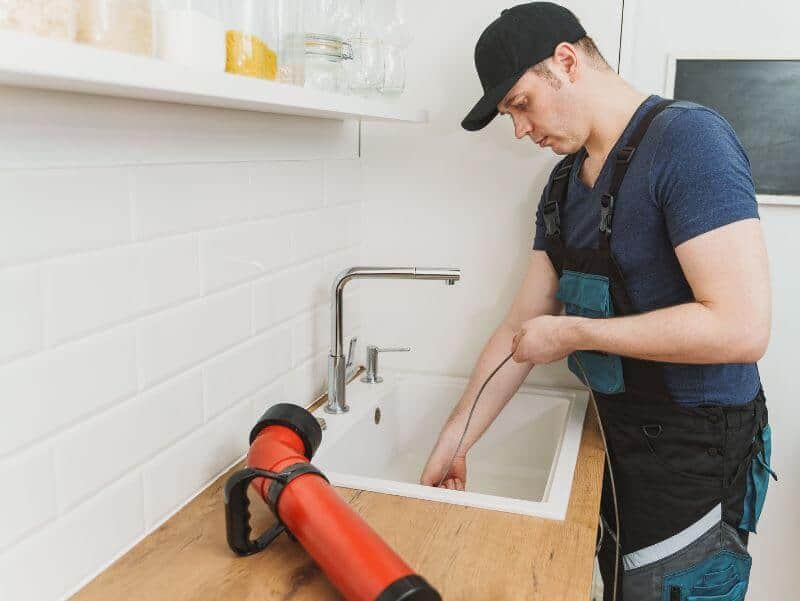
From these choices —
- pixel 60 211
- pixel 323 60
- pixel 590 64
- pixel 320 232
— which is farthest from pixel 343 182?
pixel 60 211

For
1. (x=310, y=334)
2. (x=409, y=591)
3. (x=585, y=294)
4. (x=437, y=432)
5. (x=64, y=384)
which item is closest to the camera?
(x=409, y=591)

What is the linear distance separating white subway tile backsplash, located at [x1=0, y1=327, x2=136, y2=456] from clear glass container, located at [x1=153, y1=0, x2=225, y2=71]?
363 mm

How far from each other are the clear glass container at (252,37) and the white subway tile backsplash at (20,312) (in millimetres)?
367

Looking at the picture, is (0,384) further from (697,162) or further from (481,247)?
(481,247)

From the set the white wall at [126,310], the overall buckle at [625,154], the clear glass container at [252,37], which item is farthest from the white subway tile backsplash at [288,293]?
the overall buckle at [625,154]

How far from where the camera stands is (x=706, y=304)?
4.06 feet

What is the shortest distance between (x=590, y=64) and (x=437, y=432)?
3.12 ft

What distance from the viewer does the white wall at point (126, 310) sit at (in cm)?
89

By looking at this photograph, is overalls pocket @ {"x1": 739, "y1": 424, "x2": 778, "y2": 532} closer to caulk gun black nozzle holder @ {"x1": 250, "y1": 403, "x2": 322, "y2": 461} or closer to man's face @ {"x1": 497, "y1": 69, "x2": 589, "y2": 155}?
man's face @ {"x1": 497, "y1": 69, "x2": 589, "y2": 155}

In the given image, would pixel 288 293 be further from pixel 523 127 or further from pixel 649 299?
pixel 649 299

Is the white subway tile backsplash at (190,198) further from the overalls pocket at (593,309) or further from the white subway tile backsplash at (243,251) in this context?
the overalls pocket at (593,309)

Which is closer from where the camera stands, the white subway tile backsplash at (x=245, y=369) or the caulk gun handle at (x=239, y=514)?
the caulk gun handle at (x=239, y=514)

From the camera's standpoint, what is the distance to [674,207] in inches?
50.1

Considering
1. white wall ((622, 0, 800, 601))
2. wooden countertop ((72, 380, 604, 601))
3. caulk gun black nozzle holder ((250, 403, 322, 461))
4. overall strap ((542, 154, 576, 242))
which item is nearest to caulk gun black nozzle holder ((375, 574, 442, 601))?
wooden countertop ((72, 380, 604, 601))
